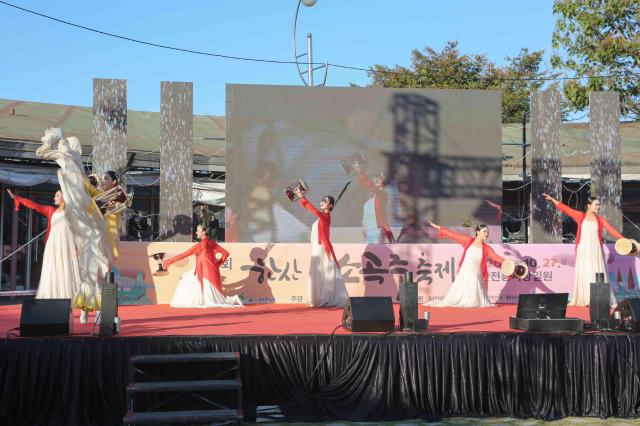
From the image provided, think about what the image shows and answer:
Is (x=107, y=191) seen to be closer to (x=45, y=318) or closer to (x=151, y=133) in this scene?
(x=45, y=318)

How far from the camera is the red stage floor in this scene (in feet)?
24.8

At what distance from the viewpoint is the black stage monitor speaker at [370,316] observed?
7184 mm

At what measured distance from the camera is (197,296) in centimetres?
1040

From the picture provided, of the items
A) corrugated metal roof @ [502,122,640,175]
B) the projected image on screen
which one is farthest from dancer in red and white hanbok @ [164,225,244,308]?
corrugated metal roof @ [502,122,640,175]

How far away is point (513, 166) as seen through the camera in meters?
18.5

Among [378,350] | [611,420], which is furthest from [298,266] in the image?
[611,420]

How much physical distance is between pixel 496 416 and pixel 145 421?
123 inches

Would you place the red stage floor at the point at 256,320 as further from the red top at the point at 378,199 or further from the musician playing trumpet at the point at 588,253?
the red top at the point at 378,199

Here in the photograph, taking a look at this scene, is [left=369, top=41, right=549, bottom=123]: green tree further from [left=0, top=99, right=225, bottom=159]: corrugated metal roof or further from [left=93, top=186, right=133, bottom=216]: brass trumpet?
[left=93, top=186, right=133, bottom=216]: brass trumpet

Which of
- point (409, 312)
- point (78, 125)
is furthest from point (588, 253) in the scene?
point (78, 125)

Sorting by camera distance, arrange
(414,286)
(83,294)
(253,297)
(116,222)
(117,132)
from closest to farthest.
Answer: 1. (414,286)
2. (83,294)
3. (116,222)
4. (253,297)
5. (117,132)

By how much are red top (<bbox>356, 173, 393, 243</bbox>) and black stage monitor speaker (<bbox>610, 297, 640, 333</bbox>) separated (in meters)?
6.46

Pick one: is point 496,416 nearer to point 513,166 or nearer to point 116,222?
point 116,222

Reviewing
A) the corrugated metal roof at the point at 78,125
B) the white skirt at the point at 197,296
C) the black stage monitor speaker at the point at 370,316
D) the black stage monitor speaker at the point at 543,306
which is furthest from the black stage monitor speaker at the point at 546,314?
the corrugated metal roof at the point at 78,125
